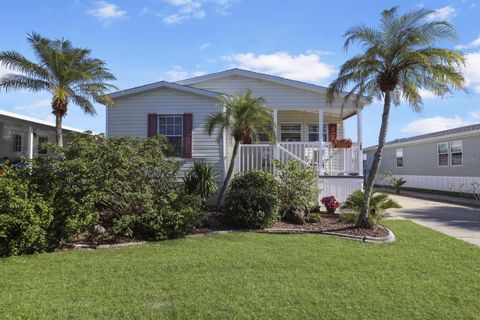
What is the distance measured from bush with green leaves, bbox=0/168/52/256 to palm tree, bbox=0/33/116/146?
4495 mm

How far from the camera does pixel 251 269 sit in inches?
228

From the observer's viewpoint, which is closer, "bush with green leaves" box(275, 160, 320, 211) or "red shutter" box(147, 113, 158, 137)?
"bush with green leaves" box(275, 160, 320, 211)

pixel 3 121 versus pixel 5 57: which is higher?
pixel 5 57

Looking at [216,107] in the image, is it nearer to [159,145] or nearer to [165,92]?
[165,92]

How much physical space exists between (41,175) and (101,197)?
1.25 metres

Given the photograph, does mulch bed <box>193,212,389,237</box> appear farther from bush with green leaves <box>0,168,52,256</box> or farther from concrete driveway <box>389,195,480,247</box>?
bush with green leaves <box>0,168,52,256</box>

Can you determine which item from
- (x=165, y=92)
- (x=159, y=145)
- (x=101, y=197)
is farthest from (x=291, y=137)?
(x=101, y=197)

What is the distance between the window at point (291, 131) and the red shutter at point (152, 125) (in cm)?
597

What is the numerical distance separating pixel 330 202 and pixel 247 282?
6971mm

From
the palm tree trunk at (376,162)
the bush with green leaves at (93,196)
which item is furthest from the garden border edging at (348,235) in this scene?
the bush with green leaves at (93,196)

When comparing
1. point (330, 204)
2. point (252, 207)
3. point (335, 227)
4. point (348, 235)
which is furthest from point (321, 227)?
point (330, 204)

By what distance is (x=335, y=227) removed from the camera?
30.4ft

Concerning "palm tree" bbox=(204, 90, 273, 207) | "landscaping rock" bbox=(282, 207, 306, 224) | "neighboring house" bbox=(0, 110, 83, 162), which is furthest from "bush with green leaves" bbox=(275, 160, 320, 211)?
"neighboring house" bbox=(0, 110, 83, 162)

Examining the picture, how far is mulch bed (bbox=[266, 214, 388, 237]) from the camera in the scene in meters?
8.47
